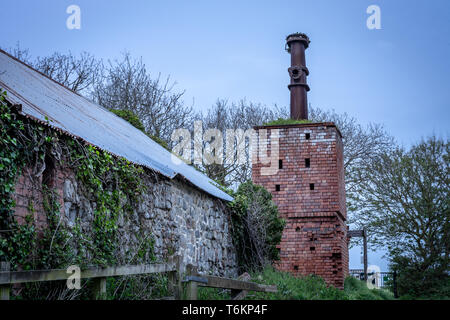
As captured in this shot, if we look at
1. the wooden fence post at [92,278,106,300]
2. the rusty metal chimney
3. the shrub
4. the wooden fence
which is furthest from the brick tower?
the wooden fence post at [92,278,106,300]

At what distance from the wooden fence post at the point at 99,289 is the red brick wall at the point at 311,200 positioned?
9832 mm

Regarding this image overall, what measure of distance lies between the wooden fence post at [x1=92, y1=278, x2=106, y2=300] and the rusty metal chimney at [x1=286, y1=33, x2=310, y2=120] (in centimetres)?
1302

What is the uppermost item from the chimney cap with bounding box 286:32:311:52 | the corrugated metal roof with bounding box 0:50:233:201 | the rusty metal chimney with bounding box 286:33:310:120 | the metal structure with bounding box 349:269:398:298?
the chimney cap with bounding box 286:32:311:52

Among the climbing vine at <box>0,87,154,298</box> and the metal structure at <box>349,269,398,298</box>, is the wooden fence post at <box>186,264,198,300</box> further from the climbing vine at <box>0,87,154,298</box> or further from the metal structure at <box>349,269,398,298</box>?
the metal structure at <box>349,269,398,298</box>

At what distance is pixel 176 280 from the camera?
5.62 m

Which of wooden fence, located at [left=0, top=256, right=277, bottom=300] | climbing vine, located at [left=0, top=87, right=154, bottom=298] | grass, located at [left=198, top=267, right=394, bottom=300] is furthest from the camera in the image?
grass, located at [left=198, top=267, right=394, bottom=300]

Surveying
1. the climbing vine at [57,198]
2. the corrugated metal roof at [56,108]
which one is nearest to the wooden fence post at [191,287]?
the climbing vine at [57,198]

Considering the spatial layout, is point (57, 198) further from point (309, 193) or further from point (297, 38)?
point (297, 38)

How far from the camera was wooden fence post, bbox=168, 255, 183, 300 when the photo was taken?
5562 mm

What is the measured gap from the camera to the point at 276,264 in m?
14.5

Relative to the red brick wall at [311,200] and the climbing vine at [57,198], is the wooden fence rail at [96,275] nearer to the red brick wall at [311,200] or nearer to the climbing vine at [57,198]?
the climbing vine at [57,198]

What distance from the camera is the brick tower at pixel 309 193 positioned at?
48.9 ft

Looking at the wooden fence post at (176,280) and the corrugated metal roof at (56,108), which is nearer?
the wooden fence post at (176,280)

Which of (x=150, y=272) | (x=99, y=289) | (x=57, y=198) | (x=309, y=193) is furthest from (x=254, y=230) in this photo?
(x=99, y=289)
